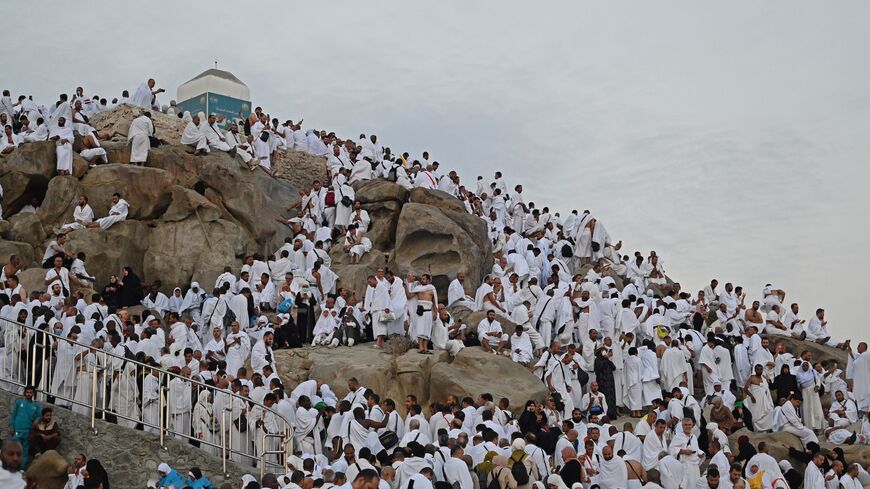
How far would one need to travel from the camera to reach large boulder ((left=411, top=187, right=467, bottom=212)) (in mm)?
28703

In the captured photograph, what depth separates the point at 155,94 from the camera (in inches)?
1266

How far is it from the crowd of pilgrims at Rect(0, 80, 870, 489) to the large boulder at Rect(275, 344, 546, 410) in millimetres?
409

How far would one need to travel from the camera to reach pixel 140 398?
17266 mm

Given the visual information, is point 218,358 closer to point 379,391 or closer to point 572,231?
point 379,391

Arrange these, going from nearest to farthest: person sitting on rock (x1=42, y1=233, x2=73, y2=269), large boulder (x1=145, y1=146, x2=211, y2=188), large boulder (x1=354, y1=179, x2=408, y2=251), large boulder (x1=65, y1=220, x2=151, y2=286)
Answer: person sitting on rock (x1=42, y1=233, x2=73, y2=269) < large boulder (x1=65, y1=220, x2=151, y2=286) < large boulder (x1=145, y1=146, x2=211, y2=188) < large boulder (x1=354, y1=179, x2=408, y2=251)

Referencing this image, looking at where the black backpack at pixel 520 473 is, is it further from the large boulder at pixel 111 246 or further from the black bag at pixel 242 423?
the large boulder at pixel 111 246

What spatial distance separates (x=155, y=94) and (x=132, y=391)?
17.1 metres

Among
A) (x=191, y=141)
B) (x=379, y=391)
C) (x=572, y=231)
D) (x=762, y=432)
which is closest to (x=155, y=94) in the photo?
(x=191, y=141)

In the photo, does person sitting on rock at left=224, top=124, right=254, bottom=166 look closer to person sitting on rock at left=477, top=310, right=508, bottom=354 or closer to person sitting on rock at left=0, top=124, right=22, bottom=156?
person sitting on rock at left=0, top=124, right=22, bottom=156

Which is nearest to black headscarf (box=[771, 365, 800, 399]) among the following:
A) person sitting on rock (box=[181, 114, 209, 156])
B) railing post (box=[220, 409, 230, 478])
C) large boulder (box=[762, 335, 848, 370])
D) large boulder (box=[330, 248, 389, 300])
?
large boulder (box=[762, 335, 848, 370])

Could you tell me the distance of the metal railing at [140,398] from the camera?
16469 millimetres

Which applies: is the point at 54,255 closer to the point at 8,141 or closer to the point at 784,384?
the point at 8,141

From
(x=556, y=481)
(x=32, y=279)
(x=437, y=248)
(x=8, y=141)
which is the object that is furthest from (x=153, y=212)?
(x=556, y=481)

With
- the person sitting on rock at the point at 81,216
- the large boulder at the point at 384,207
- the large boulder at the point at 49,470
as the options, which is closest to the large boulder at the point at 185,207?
the person sitting on rock at the point at 81,216
